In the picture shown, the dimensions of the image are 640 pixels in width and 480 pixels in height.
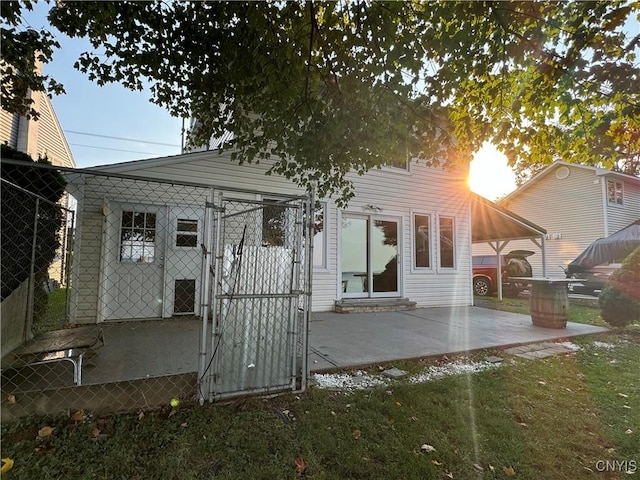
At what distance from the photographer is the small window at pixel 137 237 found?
607 centimetres

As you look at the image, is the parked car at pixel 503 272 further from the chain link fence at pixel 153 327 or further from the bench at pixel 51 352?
the bench at pixel 51 352

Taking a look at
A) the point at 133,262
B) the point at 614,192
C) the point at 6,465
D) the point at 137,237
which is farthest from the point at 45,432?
the point at 614,192

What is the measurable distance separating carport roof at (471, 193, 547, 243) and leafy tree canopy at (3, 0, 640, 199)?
527 centimetres

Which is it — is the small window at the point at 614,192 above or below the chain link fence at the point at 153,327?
above

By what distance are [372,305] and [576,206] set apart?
14.5 metres

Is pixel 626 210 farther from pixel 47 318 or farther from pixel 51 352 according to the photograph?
pixel 47 318

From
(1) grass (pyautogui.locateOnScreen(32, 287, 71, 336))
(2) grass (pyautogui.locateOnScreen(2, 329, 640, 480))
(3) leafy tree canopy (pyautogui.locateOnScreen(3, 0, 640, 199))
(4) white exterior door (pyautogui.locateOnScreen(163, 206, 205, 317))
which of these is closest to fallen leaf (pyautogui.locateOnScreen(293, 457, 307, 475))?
(2) grass (pyautogui.locateOnScreen(2, 329, 640, 480))

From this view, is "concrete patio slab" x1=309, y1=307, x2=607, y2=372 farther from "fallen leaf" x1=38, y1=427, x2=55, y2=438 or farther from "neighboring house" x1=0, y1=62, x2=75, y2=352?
"neighboring house" x1=0, y1=62, x2=75, y2=352

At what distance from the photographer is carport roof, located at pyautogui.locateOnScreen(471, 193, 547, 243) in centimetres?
932

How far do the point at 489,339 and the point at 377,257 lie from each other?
3.56m

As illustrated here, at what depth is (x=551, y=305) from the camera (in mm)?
6191

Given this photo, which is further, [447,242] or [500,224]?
[500,224]

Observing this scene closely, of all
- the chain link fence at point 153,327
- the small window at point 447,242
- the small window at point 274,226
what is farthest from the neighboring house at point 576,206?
the chain link fence at point 153,327

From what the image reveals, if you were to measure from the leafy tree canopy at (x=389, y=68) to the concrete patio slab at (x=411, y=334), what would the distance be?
255 cm
